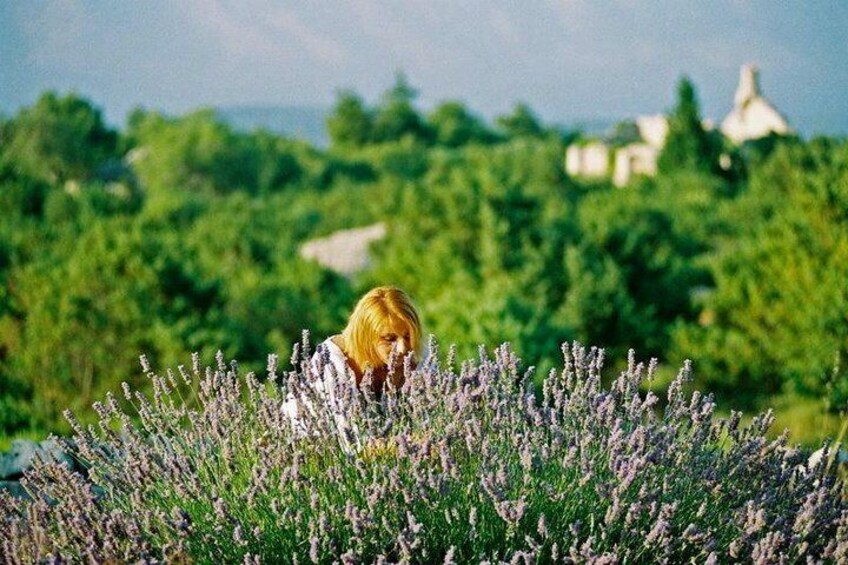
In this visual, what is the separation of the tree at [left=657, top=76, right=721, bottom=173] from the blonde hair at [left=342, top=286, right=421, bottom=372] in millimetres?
37725

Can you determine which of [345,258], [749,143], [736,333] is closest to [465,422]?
[736,333]

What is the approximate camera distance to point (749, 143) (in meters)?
41.9

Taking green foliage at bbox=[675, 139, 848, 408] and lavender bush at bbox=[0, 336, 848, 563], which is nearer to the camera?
lavender bush at bbox=[0, 336, 848, 563]

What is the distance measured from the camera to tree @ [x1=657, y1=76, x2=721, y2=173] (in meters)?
40.7

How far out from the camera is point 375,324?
372cm

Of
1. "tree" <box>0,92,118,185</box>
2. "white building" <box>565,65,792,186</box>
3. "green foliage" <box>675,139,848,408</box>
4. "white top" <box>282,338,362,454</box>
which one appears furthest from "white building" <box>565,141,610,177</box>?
"white top" <box>282,338,362,454</box>

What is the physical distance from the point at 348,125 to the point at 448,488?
248 ft

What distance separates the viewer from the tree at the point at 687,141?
40719 millimetres

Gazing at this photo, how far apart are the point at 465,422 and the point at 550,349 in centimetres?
729

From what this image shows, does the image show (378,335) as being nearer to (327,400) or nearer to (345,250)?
(327,400)

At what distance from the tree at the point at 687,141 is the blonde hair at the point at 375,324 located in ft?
124

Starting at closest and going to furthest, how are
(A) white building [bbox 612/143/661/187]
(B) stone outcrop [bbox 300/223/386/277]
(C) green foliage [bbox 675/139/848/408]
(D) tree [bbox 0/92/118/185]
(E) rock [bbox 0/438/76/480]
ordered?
(E) rock [bbox 0/438/76/480] → (C) green foliage [bbox 675/139/848/408] → (B) stone outcrop [bbox 300/223/386/277] → (D) tree [bbox 0/92/118/185] → (A) white building [bbox 612/143/661/187]

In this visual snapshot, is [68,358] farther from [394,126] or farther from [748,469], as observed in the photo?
[394,126]

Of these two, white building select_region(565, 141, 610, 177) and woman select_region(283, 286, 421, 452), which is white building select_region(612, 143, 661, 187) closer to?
white building select_region(565, 141, 610, 177)
